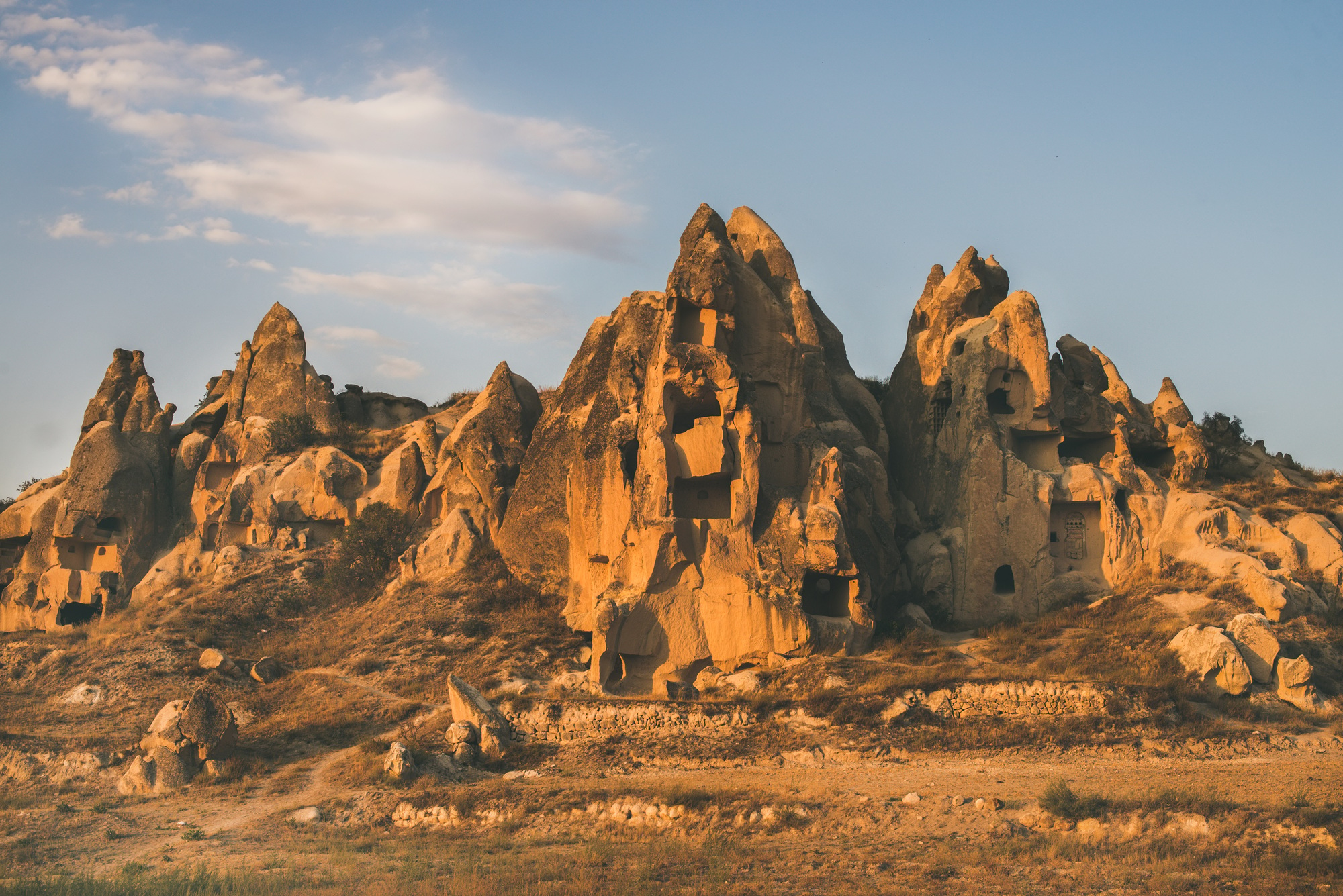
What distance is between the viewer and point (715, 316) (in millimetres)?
29953

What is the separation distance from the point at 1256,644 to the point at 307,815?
18.7m

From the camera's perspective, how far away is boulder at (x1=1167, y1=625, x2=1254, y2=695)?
2347 centimetres

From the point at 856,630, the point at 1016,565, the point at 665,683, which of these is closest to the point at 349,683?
the point at 665,683

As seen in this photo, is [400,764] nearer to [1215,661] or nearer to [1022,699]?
[1022,699]

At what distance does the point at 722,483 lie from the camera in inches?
1137

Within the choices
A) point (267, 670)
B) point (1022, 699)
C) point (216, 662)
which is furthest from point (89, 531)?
point (1022, 699)

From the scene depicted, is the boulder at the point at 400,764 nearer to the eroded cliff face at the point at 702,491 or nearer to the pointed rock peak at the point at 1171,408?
the eroded cliff face at the point at 702,491

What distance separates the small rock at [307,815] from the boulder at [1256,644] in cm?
1787

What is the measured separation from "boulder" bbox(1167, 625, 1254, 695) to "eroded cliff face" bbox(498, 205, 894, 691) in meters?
6.73

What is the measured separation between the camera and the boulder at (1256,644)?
Answer: 24.0m

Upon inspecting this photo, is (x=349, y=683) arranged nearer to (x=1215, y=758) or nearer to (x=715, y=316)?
(x=715, y=316)

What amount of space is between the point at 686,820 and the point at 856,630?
9.08 meters

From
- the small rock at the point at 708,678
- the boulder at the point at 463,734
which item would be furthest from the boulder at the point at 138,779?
the small rock at the point at 708,678

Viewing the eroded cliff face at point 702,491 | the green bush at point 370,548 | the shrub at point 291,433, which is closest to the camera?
the eroded cliff face at point 702,491
